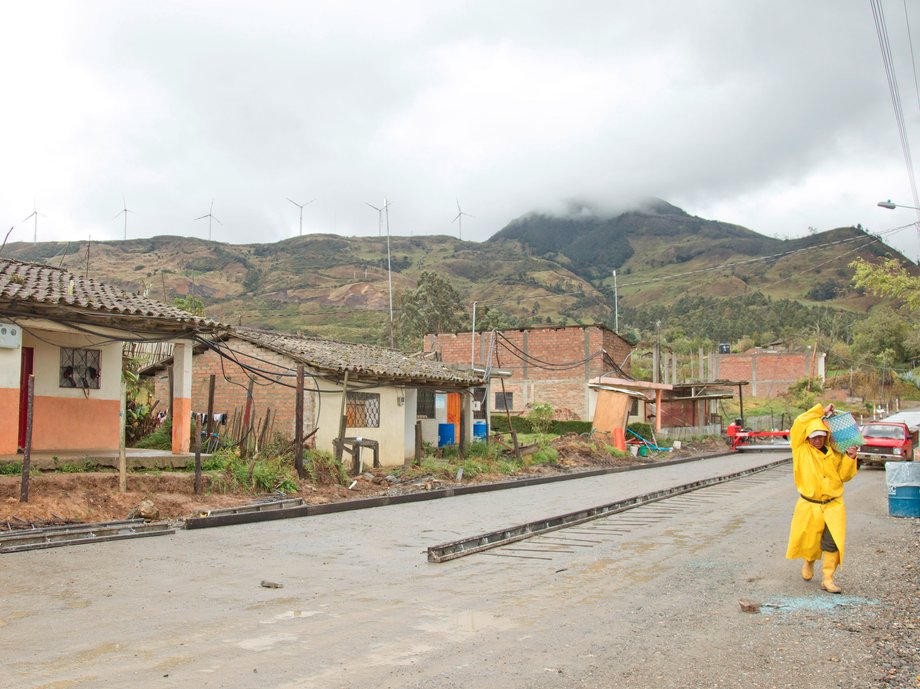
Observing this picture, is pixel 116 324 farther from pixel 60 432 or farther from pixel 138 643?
pixel 138 643

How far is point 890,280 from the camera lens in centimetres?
1422

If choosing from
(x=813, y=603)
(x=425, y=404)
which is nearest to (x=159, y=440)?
(x=425, y=404)

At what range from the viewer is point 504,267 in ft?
463

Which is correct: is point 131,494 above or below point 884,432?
below

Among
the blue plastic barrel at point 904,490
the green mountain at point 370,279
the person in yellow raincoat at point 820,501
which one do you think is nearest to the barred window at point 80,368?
the person in yellow raincoat at point 820,501

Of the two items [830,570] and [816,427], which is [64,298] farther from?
[830,570]

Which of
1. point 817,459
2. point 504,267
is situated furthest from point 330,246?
point 817,459

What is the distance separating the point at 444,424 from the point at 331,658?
23.9 metres

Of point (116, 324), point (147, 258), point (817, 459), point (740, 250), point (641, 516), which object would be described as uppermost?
point (740, 250)

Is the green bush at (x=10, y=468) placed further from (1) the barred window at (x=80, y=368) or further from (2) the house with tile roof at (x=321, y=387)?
(2) the house with tile roof at (x=321, y=387)

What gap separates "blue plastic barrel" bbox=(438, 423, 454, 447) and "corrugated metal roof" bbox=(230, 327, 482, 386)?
198 cm

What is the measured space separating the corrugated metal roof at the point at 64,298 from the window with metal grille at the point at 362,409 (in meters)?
6.41

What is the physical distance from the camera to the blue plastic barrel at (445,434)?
94.9ft

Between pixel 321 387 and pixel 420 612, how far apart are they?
51.8 feet
